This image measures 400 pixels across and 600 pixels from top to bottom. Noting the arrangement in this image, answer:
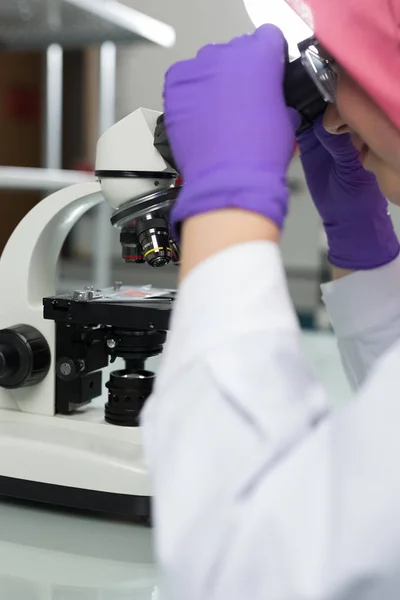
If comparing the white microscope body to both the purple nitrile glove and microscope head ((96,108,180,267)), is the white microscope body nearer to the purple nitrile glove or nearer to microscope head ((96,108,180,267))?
microscope head ((96,108,180,267))

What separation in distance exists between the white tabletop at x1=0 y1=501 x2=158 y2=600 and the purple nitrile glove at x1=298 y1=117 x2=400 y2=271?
0.40m

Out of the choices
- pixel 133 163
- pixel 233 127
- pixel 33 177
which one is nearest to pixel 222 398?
pixel 233 127

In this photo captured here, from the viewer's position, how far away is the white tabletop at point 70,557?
0.71 m

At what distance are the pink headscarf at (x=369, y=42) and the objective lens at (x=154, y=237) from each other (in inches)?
13.6

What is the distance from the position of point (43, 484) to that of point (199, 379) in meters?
0.45

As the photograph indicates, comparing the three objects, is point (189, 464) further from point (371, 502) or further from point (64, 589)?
point (64, 589)

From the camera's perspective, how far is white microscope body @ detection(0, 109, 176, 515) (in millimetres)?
842

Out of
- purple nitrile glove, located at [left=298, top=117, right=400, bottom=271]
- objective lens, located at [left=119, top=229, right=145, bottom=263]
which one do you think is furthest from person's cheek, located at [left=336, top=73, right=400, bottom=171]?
objective lens, located at [left=119, top=229, right=145, bottom=263]

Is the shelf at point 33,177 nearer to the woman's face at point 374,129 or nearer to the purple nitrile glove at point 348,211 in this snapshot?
the purple nitrile glove at point 348,211

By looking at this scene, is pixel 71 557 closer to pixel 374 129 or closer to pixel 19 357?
pixel 19 357

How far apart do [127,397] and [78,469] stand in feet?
0.41

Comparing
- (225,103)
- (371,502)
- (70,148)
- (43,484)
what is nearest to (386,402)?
(371,502)

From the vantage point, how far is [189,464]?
1.58 ft

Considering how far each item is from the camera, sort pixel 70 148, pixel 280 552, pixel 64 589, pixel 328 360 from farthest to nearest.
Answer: pixel 70 148 < pixel 328 360 < pixel 64 589 < pixel 280 552
